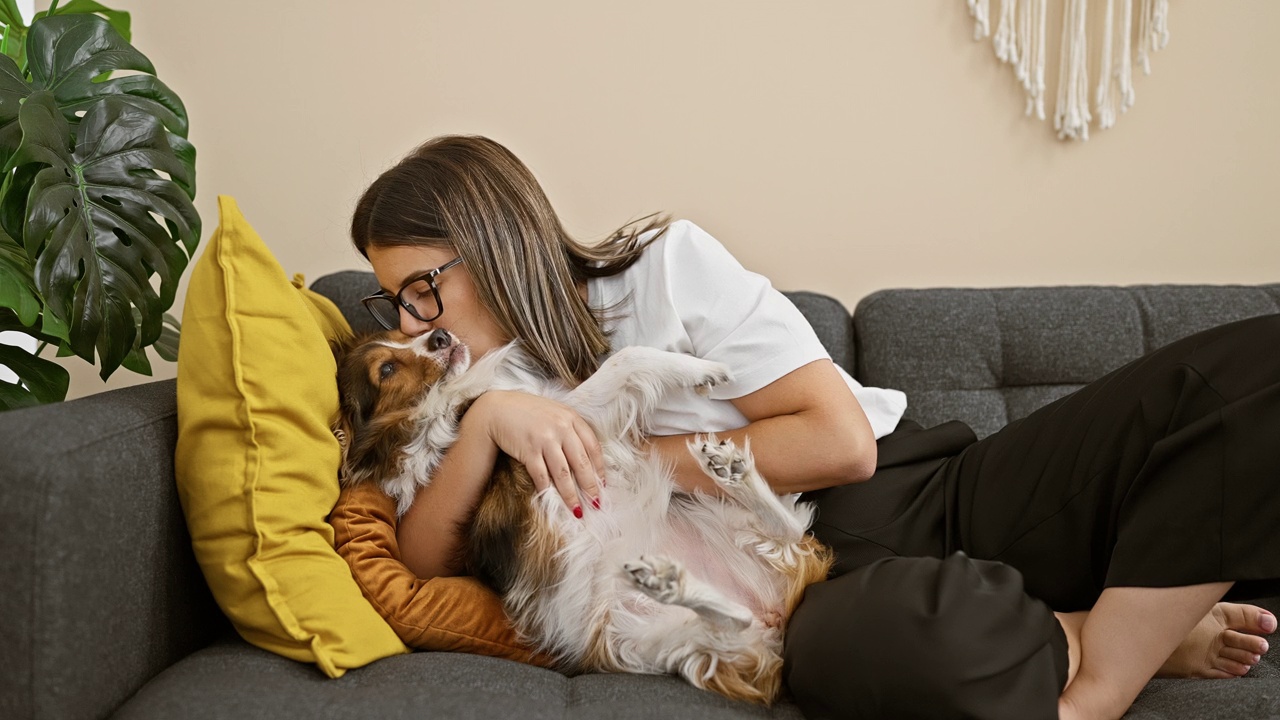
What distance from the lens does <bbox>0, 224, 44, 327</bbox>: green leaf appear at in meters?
1.52

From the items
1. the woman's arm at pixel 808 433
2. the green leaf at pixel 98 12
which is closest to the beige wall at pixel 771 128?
the green leaf at pixel 98 12

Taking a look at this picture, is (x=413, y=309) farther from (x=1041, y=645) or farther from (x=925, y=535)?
(x=1041, y=645)

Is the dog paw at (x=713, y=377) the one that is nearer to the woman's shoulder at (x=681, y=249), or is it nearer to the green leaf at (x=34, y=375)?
the woman's shoulder at (x=681, y=249)

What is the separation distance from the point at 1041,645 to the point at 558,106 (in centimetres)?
194

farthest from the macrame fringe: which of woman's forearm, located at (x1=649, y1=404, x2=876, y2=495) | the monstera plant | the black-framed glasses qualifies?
the monstera plant

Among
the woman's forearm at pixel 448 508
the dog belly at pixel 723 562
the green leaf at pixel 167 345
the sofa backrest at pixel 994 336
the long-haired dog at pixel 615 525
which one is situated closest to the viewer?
the long-haired dog at pixel 615 525

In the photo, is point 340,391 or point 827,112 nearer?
point 340,391

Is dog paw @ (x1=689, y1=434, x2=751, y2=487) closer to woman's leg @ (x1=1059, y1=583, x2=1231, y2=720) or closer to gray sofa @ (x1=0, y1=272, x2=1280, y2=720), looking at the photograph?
gray sofa @ (x1=0, y1=272, x2=1280, y2=720)

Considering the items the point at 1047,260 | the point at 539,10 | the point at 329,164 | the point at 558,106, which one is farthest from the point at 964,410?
the point at 329,164

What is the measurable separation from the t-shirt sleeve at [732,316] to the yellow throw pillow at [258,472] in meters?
0.73

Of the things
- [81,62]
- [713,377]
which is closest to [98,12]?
[81,62]

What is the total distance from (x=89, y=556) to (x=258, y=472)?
0.83ft

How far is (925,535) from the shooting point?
62.2 inches

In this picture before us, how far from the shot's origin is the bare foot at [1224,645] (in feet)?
4.52
